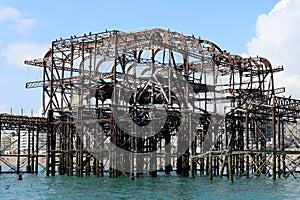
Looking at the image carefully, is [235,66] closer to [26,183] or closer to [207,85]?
[207,85]

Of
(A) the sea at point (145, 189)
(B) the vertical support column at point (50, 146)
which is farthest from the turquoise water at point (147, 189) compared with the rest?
(B) the vertical support column at point (50, 146)

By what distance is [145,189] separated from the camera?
54.3m

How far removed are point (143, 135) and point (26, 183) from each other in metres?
14.5

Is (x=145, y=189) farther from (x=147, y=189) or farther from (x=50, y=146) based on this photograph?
(x=50, y=146)

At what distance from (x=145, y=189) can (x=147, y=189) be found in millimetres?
184

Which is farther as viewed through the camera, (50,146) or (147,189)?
(50,146)

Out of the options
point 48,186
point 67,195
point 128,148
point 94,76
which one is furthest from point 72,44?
point 67,195

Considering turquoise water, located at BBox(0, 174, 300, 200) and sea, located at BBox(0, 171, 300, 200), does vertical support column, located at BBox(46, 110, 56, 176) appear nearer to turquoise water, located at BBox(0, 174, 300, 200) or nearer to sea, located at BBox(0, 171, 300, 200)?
sea, located at BBox(0, 171, 300, 200)

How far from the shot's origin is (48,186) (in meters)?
58.6

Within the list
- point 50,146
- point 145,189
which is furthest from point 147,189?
point 50,146

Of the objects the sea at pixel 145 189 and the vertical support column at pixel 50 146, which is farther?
the vertical support column at pixel 50 146

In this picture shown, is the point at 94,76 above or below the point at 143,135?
above

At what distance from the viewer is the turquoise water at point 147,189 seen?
160ft

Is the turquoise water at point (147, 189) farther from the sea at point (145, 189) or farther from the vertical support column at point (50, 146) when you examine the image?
the vertical support column at point (50, 146)
